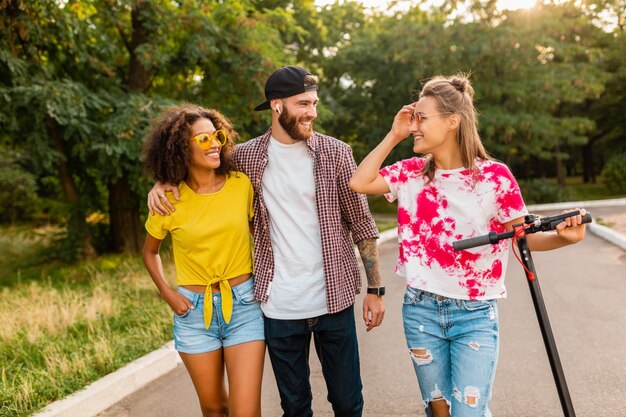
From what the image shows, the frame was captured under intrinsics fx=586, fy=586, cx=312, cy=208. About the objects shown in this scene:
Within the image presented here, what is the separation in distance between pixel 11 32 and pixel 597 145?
37379 millimetres

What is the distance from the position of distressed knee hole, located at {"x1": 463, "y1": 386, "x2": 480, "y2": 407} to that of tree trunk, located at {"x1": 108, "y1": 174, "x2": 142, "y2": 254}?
37.6 ft

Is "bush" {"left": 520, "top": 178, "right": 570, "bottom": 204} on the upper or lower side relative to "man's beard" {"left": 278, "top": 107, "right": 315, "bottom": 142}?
lower

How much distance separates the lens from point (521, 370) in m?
4.68

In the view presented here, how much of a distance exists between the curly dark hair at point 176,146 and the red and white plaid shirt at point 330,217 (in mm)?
98

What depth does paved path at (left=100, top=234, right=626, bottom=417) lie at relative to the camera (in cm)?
409

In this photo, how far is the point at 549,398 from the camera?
4113mm

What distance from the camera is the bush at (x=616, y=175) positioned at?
26.6 meters

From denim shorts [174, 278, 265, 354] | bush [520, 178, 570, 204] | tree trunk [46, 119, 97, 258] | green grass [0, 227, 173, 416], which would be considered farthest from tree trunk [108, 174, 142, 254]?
bush [520, 178, 570, 204]

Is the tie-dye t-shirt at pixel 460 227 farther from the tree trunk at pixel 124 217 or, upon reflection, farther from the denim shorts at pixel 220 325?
the tree trunk at pixel 124 217

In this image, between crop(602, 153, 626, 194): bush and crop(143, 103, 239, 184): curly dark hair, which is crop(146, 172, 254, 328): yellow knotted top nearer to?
crop(143, 103, 239, 184): curly dark hair

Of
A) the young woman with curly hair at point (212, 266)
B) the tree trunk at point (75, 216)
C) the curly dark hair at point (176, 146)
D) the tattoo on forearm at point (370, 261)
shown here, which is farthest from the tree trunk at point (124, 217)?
the tattoo on forearm at point (370, 261)

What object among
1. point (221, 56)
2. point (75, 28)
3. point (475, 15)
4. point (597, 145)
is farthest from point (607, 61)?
point (75, 28)

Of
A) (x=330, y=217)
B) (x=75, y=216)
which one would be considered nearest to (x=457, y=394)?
(x=330, y=217)

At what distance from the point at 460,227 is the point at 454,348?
1.75 ft
